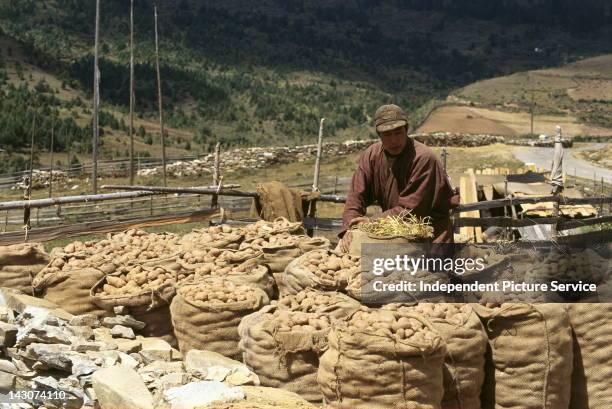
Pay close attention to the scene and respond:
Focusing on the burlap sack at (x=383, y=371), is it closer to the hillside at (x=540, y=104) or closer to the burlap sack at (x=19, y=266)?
the burlap sack at (x=19, y=266)

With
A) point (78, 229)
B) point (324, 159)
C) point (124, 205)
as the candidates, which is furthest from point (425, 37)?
point (78, 229)

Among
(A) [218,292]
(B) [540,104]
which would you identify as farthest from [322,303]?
(B) [540,104]

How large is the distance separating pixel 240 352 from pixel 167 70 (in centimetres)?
4984

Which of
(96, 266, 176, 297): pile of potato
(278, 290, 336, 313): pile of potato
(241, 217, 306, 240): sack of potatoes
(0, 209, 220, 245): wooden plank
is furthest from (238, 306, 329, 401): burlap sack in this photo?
(0, 209, 220, 245): wooden plank

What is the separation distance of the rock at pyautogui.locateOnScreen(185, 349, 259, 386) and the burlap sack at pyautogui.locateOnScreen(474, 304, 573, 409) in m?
1.39

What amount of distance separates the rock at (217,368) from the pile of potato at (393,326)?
80cm

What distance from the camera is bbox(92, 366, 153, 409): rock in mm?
5008

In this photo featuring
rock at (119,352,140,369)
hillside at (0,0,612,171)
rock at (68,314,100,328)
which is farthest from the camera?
hillside at (0,0,612,171)

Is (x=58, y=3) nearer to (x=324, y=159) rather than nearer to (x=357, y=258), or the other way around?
(x=324, y=159)

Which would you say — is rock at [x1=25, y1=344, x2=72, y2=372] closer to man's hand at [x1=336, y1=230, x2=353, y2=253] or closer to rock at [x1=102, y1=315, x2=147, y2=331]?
rock at [x1=102, y1=315, x2=147, y2=331]

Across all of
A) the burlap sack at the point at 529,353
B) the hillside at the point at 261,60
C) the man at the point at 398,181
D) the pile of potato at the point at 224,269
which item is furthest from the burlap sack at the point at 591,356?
the hillside at the point at 261,60

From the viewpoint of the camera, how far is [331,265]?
6.31 metres

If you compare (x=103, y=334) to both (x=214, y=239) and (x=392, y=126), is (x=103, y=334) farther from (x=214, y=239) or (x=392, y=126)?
(x=392, y=126)

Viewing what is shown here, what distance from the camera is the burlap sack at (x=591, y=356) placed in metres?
5.60
